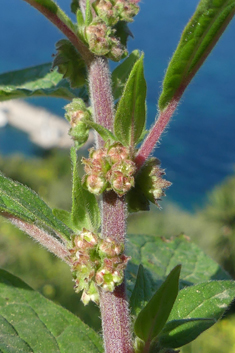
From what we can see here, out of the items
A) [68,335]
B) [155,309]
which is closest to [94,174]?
[155,309]

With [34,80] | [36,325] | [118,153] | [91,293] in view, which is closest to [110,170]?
[118,153]

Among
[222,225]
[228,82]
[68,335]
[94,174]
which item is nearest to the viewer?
[94,174]

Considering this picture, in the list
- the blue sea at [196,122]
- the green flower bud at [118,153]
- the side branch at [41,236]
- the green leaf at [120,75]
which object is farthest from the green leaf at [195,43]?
the blue sea at [196,122]

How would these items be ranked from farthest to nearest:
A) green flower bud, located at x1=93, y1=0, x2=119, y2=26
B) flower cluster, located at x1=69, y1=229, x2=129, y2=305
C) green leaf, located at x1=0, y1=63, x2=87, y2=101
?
1. green leaf, located at x1=0, y1=63, x2=87, y2=101
2. green flower bud, located at x1=93, y1=0, x2=119, y2=26
3. flower cluster, located at x1=69, y1=229, x2=129, y2=305

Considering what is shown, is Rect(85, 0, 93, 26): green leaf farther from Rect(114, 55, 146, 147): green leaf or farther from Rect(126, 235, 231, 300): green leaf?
Rect(126, 235, 231, 300): green leaf

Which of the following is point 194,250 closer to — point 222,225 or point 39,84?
point 39,84

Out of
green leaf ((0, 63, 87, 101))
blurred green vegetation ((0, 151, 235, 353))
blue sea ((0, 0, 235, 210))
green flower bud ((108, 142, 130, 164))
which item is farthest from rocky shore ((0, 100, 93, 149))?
green flower bud ((108, 142, 130, 164))
